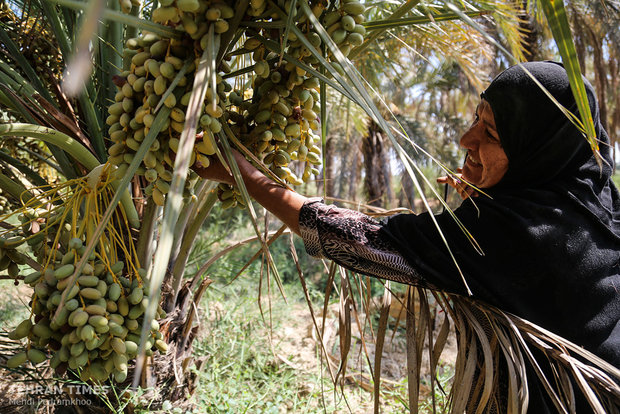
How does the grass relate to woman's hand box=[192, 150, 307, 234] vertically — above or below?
below

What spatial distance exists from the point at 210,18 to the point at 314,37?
202 millimetres

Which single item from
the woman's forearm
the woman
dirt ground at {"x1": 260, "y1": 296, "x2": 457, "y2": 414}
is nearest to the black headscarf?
the woman

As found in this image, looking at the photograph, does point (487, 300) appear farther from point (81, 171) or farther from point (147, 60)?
point (81, 171)

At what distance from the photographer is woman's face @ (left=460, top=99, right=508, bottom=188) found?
46.1 inches

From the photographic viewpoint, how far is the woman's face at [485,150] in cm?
117

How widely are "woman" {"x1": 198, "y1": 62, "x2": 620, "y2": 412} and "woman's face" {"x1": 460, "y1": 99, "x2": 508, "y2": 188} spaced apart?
24mm

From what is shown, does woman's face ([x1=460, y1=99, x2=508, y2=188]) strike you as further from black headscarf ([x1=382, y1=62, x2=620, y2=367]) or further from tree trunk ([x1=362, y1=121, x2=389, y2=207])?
tree trunk ([x1=362, y1=121, x2=389, y2=207])

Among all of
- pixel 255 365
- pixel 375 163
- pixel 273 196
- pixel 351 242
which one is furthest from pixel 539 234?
pixel 375 163

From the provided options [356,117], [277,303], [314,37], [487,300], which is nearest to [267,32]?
[314,37]

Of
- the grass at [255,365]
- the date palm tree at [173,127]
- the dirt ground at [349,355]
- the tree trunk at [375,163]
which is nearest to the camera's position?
the date palm tree at [173,127]

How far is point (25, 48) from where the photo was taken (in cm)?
170

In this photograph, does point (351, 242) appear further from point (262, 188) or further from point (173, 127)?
point (173, 127)

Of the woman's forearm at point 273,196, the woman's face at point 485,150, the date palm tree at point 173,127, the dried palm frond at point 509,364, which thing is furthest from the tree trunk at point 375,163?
the woman's forearm at point 273,196

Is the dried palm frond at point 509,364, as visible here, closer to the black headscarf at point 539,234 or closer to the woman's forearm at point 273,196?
the black headscarf at point 539,234
